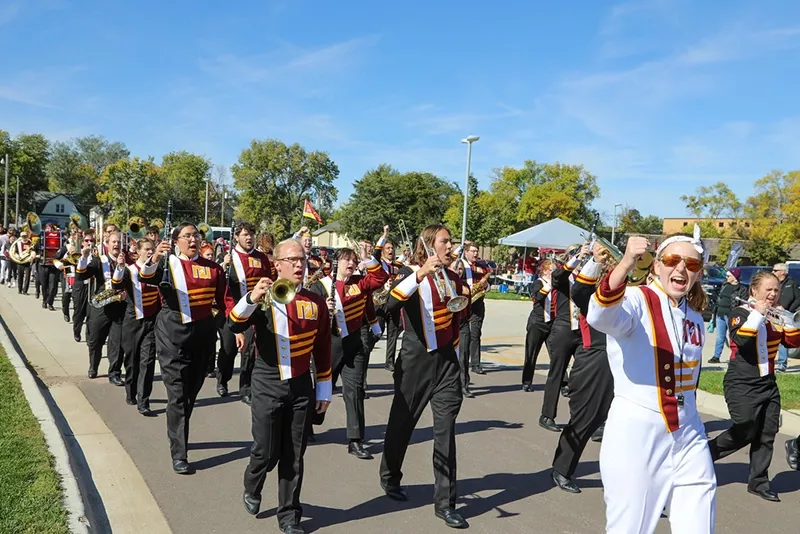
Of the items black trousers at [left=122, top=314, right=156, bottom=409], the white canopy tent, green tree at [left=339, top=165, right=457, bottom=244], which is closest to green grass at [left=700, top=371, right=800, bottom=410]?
black trousers at [left=122, top=314, right=156, bottom=409]

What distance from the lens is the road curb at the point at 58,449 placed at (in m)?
4.08

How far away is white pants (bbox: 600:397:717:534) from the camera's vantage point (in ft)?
9.59

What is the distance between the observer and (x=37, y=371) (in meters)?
9.22

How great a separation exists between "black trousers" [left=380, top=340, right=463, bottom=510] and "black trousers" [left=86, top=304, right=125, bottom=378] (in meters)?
5.05

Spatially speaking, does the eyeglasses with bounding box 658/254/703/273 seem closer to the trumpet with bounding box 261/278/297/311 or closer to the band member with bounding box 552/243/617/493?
the trumpet with bounding box 261/278/297/311

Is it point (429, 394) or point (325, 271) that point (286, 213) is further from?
point (429, 394)

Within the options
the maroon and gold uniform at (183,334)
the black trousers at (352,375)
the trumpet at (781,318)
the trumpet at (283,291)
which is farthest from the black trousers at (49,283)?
the trumpet at (781,318)

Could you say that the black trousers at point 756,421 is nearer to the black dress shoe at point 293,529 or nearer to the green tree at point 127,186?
the black dress shoe at point 293,529

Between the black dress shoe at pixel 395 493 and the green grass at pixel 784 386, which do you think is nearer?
the black dress shoe at pixel 395 493

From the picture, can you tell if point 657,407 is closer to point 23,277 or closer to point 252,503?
point 252,503

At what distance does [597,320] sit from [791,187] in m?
50.9

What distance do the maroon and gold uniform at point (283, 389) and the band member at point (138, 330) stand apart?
3286 millimetres

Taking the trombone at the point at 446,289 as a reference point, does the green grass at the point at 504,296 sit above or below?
below

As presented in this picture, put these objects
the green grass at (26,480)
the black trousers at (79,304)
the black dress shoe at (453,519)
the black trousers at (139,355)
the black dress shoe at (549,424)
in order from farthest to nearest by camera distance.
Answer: the black trousers at (79,304) < the black dress shoe at (549,424) < the black trousers at (139,355) < the black dress shoe at (453,519) < the green grass at (26,480)
